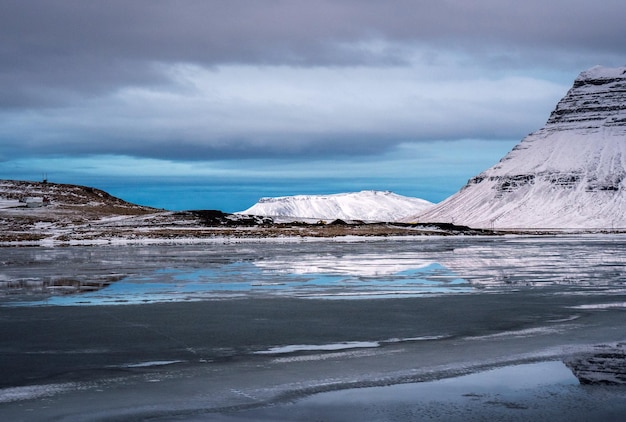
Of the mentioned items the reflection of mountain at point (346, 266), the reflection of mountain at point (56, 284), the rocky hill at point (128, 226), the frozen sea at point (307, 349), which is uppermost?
the rocky hill at point (128, 226)

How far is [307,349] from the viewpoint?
1294cm

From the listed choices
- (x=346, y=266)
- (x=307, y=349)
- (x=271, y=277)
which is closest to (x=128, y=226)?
(x=346, y=266)

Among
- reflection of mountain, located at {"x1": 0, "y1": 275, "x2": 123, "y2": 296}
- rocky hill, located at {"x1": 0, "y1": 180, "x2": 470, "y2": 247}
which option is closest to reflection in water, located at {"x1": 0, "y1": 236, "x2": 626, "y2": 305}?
reflection of mountain, located at {"x1": 0, "y1": 275, "x2": 123, "y2": 296}

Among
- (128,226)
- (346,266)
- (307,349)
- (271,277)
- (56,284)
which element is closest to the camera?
(307,349)

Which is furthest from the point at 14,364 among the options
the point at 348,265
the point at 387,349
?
the point at 348,265

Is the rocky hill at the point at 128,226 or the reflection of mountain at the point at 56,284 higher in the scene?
the rocky hill at the point at 128,226

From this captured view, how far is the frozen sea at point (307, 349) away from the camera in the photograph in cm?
905

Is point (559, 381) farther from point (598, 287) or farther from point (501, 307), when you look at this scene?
point (598, 287)

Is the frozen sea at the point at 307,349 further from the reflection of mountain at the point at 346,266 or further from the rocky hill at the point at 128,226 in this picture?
the rocky hill at the point at 128,226

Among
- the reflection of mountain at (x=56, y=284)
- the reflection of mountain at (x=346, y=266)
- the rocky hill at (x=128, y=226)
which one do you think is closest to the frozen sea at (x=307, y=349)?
the reflection of mountain at (x=56, y=284)

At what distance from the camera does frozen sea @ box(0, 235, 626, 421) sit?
9.05 meters

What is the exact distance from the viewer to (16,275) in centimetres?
2897

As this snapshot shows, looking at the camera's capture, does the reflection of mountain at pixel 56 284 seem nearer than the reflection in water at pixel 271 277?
No

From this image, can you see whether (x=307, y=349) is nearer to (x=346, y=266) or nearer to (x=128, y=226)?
(x=346, y=266)
